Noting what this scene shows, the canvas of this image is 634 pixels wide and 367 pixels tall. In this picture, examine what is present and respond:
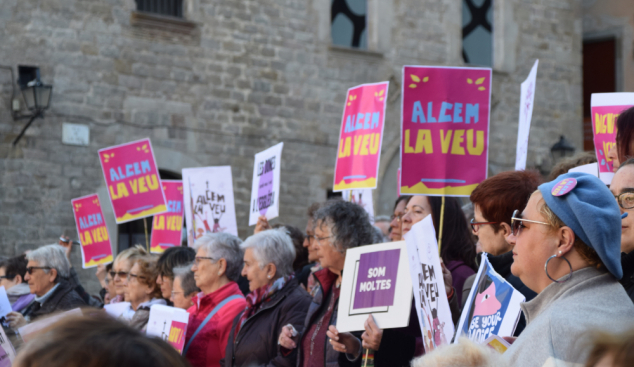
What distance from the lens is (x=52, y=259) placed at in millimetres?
7035

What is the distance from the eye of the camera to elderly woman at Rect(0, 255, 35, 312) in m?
7.50

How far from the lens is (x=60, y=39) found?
36.9 ft

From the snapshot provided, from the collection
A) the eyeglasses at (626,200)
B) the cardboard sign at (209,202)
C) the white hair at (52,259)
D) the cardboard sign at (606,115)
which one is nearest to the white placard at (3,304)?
the white hair at (52,259)

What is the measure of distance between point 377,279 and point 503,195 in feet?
2.48

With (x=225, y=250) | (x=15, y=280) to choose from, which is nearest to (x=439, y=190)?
(x=225, y=250)

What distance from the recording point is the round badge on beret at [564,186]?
7.59 feet

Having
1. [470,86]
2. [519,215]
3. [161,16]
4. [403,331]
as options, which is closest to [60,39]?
[161,16]

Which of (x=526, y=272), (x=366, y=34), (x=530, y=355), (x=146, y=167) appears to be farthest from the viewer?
(x=366, y=34)

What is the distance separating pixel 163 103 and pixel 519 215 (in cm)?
1005

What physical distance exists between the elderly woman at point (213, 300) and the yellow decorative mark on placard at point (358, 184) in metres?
0.91

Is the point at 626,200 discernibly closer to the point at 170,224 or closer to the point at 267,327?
the point at 267,327

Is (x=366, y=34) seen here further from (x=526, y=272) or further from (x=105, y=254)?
(x=526, y=272)

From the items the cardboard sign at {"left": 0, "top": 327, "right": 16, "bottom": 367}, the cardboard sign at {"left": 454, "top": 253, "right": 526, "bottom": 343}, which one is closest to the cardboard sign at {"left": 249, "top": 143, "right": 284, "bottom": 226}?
the cardboard sign at {"left": 0, "top": 327, "right": 16, "bottom": 367}

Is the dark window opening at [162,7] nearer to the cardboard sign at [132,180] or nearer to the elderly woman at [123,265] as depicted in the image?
the cardboard sign at [132,180]
